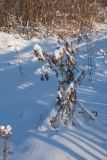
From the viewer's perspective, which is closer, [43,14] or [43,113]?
[43,113]

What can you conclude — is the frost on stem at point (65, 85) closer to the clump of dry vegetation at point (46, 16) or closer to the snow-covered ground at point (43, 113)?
the snow-covered ground at point (43, 113)

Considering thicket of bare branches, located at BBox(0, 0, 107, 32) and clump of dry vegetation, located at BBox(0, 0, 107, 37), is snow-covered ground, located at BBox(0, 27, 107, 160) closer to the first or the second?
clump of dry vegetation, located at BBox(0, 0, 107, 37)

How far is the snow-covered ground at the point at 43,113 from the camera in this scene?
4.21m

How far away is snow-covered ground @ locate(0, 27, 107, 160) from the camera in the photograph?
4.21 meters

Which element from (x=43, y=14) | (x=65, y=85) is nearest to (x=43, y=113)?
(x=65, y=85)

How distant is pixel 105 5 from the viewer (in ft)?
42.5

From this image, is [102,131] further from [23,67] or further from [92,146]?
[23,67]

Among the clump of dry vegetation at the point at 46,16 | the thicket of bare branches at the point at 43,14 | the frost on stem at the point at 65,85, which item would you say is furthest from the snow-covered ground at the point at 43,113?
the thicket of bare branches at the point at 43,14

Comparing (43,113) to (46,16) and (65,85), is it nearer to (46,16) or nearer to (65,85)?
(65,85)

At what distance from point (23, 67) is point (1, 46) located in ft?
5.19

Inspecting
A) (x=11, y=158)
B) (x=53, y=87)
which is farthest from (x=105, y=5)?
(x=11, y=158)

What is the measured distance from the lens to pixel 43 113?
4.98 metres

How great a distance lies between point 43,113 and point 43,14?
564cm

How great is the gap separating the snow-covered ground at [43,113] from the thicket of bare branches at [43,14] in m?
2.39
